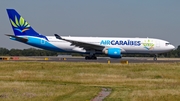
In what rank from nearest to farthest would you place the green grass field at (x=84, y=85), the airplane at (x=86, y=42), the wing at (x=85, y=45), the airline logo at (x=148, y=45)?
the green grass field at (x=84, y=85) < the wing at (x=85, y=45) < the airplane at (x=86, y=42) < the airline logo at (x=148, y=45)

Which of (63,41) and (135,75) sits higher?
(63,41)

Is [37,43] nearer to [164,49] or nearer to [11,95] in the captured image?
[164,49]

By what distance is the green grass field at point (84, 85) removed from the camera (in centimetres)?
1702

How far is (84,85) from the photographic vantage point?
2425cm

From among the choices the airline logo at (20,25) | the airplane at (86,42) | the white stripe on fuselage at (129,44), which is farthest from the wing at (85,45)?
the airline logo at (20,25)

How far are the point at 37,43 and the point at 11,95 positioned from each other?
4347 centimetres

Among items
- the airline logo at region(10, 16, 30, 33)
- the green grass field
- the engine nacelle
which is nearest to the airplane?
the airline logo at region(10, 16, 30, 33)

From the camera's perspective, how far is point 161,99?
16469 millimetres

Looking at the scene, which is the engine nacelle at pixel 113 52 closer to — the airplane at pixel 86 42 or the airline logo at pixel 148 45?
the airplane at pixel 86 42

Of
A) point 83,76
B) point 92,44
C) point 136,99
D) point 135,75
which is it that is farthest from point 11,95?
point 92,44

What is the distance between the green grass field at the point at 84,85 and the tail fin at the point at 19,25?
2329 centimetres

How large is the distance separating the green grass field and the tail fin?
23.3 meters

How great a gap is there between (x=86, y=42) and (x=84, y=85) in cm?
3566

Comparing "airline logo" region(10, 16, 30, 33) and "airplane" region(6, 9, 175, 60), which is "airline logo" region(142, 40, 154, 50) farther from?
"airline logo" region(10, 16, 30, 33)
